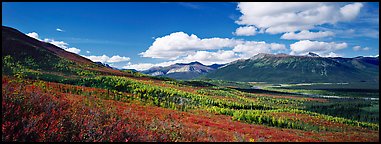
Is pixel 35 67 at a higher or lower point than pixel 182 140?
higher

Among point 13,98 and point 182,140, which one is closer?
point 13,98

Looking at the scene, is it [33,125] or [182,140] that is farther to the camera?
[182,140]

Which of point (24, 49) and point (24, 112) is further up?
point (24, 49)

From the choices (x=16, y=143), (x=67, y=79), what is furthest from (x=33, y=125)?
(x=67, y=79)

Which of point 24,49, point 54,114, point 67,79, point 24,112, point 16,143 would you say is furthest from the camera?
point 24,49

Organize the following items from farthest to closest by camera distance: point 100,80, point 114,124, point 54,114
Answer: point 100,80 → point 114,124 → point 54,114

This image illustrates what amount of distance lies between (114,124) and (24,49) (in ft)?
212

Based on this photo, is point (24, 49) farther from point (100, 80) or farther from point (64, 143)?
point (64, 143)

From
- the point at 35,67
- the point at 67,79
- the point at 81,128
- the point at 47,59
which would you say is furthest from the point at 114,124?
the point at 47,59

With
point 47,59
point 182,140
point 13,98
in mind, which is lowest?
point 182,140

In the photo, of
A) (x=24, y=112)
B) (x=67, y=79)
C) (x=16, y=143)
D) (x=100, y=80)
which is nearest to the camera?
(x=16, y=143)

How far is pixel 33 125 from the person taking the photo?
891 centimetres

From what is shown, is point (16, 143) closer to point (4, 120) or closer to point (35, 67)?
point (4, 120)

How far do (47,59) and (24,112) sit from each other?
6382cm
